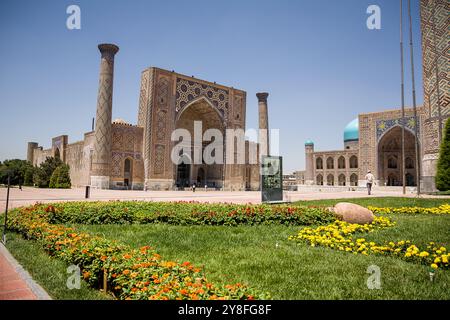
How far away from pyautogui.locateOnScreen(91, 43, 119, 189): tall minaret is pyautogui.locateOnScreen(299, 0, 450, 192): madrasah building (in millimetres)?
20837

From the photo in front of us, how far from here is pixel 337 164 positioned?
49781 millimetres

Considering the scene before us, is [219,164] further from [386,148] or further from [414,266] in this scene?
[414,266]

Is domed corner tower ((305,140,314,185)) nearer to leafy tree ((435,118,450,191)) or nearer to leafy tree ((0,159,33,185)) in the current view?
leafy tree ((435,118,450,191))

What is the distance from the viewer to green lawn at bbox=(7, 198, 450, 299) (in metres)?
2.86

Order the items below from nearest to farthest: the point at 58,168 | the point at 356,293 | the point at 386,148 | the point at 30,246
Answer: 1. the point at 356,293
2. the point at 30,246
3. the point at 58,168
4. the point at 386,148

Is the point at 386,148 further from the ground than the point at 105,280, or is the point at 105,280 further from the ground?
the point at 386,148

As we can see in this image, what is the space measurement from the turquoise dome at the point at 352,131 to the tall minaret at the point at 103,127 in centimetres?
4165

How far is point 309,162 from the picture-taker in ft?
177

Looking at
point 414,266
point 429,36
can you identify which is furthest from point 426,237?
point 429,36

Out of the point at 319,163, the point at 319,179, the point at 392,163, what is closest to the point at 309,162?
the point at 319,163

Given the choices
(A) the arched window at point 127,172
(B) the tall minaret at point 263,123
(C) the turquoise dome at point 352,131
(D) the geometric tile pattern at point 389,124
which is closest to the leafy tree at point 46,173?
(A) the arched window at point 127,172

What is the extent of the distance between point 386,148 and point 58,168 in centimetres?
3951
